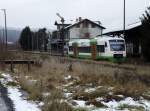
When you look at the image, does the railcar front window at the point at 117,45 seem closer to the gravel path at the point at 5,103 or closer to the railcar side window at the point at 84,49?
the railcar side window at the point at 84,49

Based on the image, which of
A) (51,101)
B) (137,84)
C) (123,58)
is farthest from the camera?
(123,58)

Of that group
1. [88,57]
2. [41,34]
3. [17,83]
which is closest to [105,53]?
[88,57]

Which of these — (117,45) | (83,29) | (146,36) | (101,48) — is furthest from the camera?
→ (83,29)

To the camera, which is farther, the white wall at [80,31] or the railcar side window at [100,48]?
the white wall at [80,31]

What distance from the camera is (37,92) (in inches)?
732

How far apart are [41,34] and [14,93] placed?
11604cm

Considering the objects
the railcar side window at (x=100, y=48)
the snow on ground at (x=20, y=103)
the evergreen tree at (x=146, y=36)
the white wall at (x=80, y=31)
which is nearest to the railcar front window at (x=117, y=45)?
the railcar side window at (x=100, y=48)

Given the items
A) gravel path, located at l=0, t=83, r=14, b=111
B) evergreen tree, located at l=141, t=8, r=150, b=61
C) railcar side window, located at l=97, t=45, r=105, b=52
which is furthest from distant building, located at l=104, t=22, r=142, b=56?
gravel path, located at l=0, t=83, r=14, b=111

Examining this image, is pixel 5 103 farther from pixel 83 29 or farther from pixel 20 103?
pixel 83 29

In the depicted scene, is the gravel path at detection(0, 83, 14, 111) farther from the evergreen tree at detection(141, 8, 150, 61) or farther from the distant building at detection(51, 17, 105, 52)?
the distant building at detection(51, 17, 105, 52)

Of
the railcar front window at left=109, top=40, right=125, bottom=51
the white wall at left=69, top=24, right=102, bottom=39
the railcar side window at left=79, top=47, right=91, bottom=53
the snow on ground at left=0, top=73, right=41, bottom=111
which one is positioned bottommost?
the snow on ground at left=0, top=73, right=41, bottom=111

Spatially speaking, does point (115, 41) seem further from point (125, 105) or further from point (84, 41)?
point (125, 105)

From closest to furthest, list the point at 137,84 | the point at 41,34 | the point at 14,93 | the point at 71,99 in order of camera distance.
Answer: the point at 71,99, the point at 14,93, the point at 137,84, the point at 41,34

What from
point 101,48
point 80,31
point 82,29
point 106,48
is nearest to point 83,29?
point 82,29
